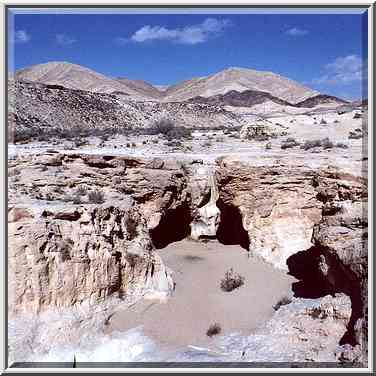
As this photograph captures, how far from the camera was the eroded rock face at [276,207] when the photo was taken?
8.79 meters

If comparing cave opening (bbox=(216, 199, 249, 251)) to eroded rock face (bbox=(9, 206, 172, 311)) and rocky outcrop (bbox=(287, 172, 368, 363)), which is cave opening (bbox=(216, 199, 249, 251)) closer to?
rocky outcrop (bbox=(287, 172, 368, 363))

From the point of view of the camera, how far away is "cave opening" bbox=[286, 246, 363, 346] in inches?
214

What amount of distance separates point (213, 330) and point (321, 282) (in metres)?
2.13

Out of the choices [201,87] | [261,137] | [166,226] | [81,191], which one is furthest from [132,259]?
[201,87]

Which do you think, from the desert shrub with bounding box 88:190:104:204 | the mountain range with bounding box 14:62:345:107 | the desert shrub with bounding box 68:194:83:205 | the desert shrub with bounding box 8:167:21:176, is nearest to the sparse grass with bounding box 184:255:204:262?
the desert shrub with bounding box 88:190:104:204

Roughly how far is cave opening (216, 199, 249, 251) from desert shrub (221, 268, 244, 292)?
5.62 ft

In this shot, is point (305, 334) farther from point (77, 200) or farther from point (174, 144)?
point (174, 144)

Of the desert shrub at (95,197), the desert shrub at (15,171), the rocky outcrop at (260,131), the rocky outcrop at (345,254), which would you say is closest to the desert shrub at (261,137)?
the rocky outcrop at (260,131)

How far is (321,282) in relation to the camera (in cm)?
726

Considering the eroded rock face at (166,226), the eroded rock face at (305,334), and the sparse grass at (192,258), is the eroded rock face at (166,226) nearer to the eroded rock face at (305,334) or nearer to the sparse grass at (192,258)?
the eroded rock face at (305,334)

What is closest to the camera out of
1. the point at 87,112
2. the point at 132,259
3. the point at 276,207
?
the point at 132,259

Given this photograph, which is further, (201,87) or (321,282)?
(201,87)

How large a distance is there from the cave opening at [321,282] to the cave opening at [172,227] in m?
2.88

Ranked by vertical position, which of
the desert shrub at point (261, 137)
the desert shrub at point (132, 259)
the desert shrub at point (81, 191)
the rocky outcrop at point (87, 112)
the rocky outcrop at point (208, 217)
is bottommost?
the desert shrub at point (132, 259)
